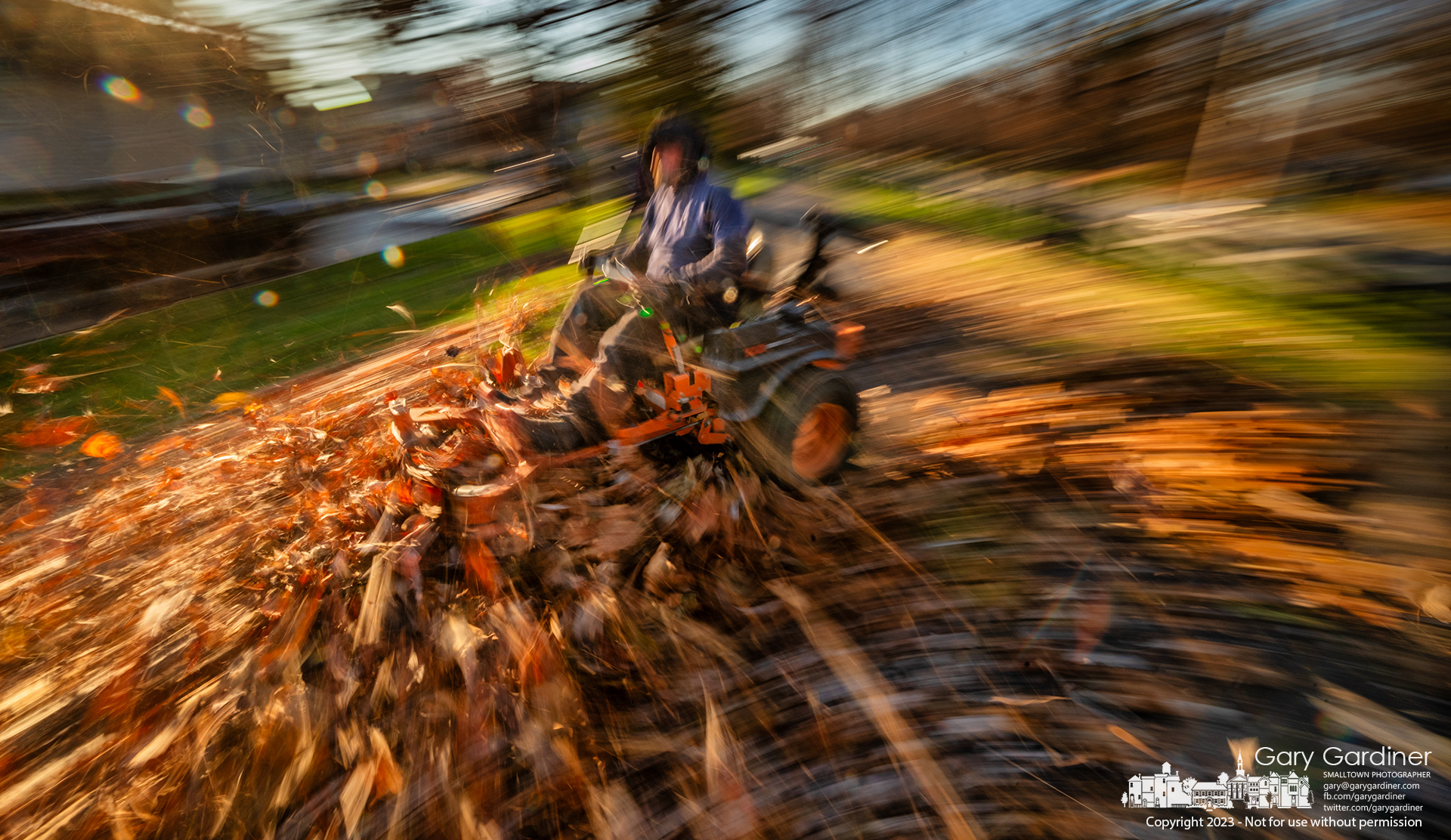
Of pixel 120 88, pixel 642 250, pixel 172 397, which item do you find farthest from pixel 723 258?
pixel 120 88

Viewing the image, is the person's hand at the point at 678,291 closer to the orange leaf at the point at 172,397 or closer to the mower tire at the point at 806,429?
the mower tire at the point at 806,429

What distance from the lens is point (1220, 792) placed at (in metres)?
1.63

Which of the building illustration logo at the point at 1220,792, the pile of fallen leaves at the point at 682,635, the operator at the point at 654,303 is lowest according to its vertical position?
the building illustration logo at the point at 1220,792

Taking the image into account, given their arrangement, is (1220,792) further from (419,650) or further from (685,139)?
(685,139)

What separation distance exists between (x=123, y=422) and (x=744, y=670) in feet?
18.0

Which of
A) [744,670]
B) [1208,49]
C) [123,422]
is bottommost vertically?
[744,670]

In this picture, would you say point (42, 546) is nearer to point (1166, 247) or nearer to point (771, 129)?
point (771, 129)

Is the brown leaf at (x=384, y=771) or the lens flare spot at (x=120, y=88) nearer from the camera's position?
the brown leaf at (x=384, y=771)

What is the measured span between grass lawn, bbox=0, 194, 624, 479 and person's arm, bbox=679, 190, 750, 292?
1173 millimetres

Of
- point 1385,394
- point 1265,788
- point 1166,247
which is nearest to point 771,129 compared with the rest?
point 1166,247

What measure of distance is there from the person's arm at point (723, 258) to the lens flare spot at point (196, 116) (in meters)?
7.73

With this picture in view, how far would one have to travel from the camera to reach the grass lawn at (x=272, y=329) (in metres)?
4.87

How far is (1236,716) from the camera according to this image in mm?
1808

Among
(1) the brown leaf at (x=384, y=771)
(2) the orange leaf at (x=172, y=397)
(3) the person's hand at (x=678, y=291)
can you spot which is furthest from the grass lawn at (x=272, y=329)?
(1) the brown leaf at (x=384, y=771)
